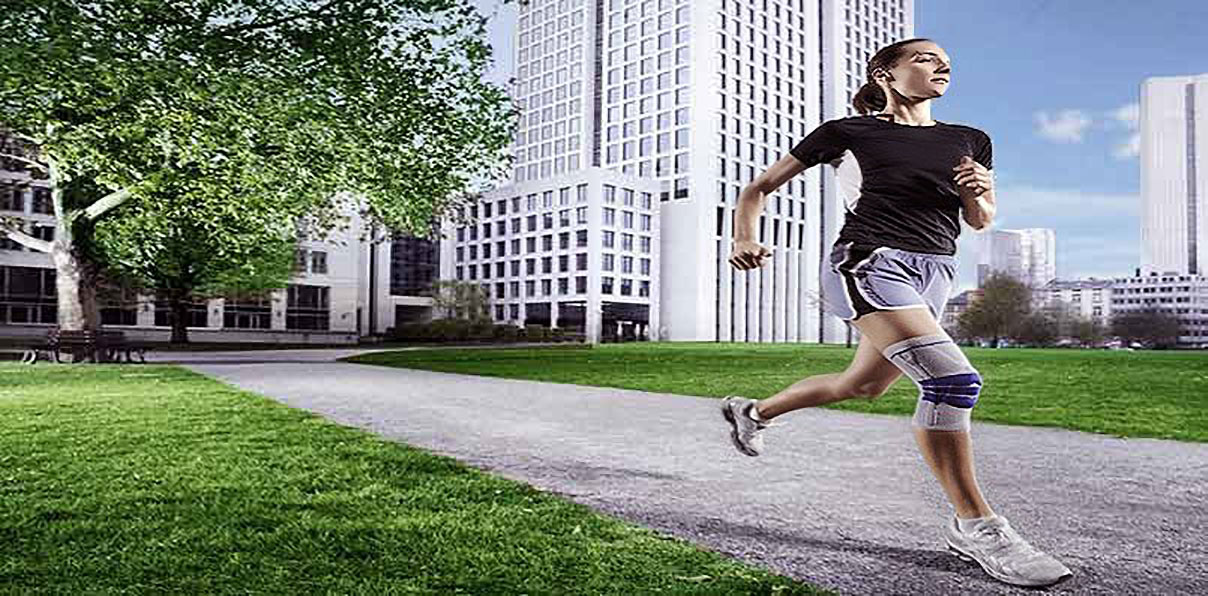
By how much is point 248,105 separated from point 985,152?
17.4m

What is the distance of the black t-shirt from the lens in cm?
339

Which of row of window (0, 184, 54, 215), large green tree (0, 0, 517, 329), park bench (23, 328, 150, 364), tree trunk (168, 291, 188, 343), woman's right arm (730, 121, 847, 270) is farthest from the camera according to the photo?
row of window (0, 184, 54, 215)

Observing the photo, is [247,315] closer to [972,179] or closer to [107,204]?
[107,204]

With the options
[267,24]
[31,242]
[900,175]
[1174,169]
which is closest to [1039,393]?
[900,175]

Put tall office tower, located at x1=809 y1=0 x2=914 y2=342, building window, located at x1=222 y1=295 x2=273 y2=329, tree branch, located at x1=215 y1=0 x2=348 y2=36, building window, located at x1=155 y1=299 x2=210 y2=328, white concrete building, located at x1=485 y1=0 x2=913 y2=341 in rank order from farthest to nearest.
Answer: white concrete building, located at x1=485 y1=0 x2=913 y2=341
tall office tower, located at x1=809 y1=0 x2=914 y2=342
building window, located at x1=222 y1=295 x2=273 y2=329
building window, located at x1=155 y1=299 x2=210 y2=328
tree branch, located at x1=215 y1=0 x2=348 y2=36

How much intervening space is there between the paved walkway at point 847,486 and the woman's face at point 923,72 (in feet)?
5.93

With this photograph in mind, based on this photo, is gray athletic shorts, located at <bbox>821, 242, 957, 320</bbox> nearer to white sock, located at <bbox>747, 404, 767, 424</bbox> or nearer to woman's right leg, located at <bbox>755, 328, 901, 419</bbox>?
woman's right leg, located at <bbox>755, 328, 901, 419</bbox>

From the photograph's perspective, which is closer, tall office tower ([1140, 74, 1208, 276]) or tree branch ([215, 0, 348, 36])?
tree branch ([215, 0, 348, 36])

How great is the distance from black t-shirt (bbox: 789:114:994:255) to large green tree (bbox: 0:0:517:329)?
654 inches

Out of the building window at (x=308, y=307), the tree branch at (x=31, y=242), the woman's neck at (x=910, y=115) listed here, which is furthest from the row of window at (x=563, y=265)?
the woman's neck at (x=910, y=115)

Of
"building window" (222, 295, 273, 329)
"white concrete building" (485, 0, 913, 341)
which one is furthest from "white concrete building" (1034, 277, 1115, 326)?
"building window" (222, 295, 273, 329)

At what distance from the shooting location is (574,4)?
10506 cm

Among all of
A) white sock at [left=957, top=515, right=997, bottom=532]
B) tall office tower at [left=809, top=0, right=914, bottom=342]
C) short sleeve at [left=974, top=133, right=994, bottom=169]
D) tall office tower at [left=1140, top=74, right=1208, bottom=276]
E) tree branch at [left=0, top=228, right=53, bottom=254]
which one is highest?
tall office tower at [left=809, top=0, right=914, bottom=342]

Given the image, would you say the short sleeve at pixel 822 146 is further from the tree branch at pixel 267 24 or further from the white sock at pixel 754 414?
the tree branch at pixel 267 24
